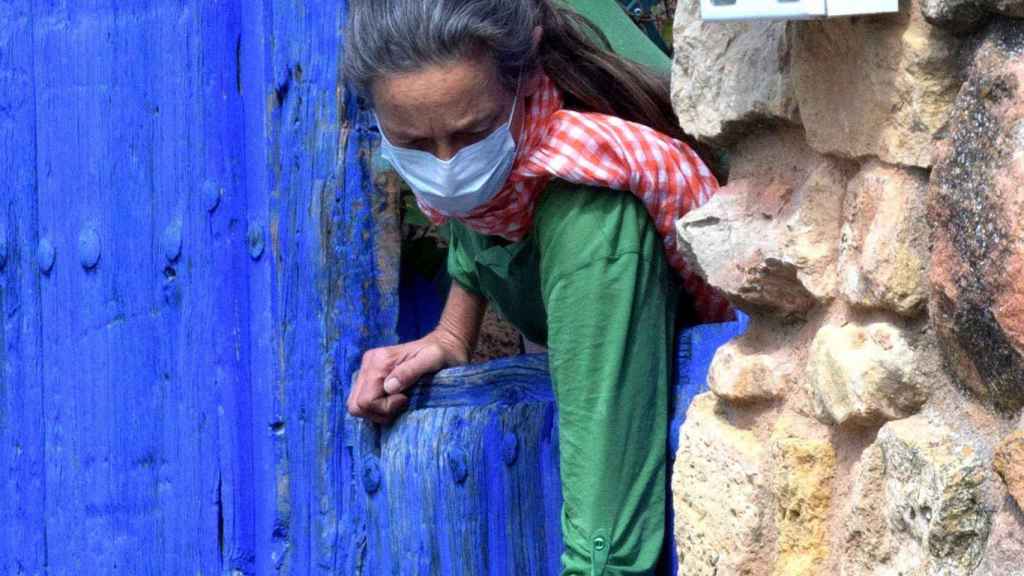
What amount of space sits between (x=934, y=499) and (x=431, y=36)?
1.12m

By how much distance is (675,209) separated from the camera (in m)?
2.21

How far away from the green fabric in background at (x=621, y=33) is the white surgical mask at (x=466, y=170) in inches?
21.4

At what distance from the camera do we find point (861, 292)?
145 centimetres

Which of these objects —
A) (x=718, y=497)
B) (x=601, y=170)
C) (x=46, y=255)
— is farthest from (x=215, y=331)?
(x=718, y=497)

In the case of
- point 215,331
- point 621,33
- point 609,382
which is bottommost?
point 215,331

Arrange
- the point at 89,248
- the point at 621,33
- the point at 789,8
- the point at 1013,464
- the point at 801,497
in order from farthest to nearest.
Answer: the point at 89,248, the point at 621,33, the point at 801,497, the point at 789,8, the point at 1013,464

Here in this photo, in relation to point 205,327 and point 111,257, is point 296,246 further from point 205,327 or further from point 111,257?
point 111,257

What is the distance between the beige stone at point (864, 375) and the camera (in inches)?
55.3

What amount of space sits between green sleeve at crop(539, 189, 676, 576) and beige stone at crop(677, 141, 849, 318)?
35 cm

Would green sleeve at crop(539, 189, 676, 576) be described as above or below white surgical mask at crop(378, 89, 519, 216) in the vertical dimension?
below

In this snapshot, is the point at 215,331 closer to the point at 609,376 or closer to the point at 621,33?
the point at 621,33

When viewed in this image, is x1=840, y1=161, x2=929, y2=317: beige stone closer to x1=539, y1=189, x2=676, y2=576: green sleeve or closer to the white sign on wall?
the white sign on wall

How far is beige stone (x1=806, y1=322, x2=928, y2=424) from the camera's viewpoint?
140cm

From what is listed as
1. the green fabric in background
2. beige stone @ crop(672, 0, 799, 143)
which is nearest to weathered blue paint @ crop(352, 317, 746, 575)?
the green fabric in background
